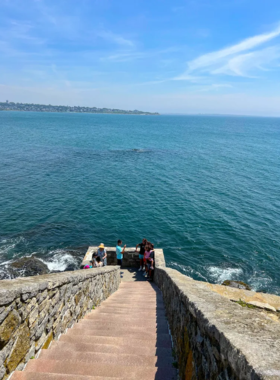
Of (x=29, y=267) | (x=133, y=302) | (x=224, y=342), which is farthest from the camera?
(x=29, y=267)

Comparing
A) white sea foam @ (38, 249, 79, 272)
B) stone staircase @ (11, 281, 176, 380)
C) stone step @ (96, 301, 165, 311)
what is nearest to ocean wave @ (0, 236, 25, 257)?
white sea foam @ (38, 249, 79, 272)

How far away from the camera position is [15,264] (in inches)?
741

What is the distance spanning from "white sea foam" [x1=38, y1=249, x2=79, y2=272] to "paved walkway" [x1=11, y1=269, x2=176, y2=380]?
46.1ft

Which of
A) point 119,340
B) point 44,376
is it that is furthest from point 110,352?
point 44,376

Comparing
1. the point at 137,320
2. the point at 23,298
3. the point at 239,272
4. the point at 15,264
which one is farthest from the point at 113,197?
the point at 23,298

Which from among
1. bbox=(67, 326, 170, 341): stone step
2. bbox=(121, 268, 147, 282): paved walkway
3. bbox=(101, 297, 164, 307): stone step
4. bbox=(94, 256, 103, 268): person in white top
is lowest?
bbox=(121, 268, 147, 282): paved walkway

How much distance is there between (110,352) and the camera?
3.95 meters

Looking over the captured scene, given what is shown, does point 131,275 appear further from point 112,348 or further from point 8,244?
point 8,244

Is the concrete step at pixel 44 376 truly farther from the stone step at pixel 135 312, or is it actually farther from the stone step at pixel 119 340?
the stone step at pixel 135 312

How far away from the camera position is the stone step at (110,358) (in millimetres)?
3607

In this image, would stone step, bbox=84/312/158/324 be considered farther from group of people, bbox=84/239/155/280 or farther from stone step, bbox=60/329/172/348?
group of people, bbox=84/239/155/280

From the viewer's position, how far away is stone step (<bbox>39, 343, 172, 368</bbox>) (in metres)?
3.61

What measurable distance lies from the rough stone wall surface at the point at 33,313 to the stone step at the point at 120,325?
0.25m

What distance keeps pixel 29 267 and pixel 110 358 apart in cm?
1718
